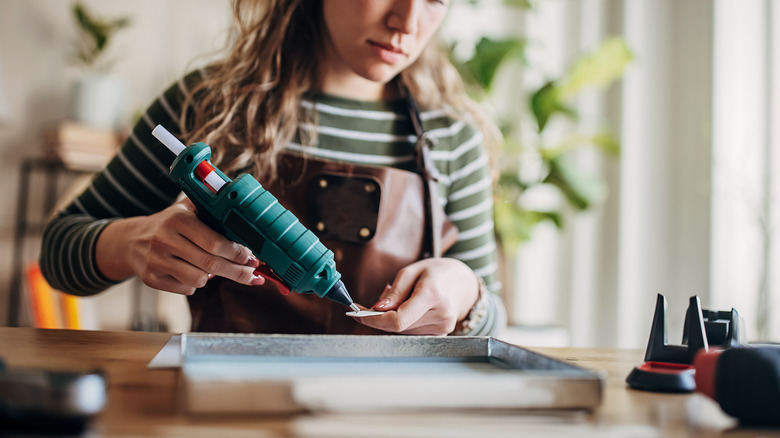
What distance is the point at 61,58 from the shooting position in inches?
104

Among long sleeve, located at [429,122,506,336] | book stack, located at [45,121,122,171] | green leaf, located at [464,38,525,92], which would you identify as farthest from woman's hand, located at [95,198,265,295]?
book stack, located at [45,121,122,171]

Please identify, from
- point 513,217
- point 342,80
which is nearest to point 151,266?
point 342,80

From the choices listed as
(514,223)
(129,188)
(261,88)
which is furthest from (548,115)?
(129,188)

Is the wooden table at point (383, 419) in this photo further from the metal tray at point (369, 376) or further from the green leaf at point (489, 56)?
the green leaf at point (489, 56)

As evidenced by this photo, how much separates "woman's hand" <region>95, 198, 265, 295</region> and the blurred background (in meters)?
0.70

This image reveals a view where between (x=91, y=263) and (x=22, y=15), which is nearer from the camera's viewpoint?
(x=91, y=263)

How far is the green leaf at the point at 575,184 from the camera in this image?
199cm

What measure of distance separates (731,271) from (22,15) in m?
2.68

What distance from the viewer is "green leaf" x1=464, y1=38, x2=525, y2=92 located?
2.00 m

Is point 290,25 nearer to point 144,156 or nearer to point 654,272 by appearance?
point 144,156

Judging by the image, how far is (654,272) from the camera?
2.14 metres

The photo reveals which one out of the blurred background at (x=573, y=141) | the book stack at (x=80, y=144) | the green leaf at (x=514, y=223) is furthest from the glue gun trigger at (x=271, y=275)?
the book stack at (x=80, y=144)

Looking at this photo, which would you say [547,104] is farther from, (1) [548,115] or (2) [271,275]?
(2) [271,275]

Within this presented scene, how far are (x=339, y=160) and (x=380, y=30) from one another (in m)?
0.21
